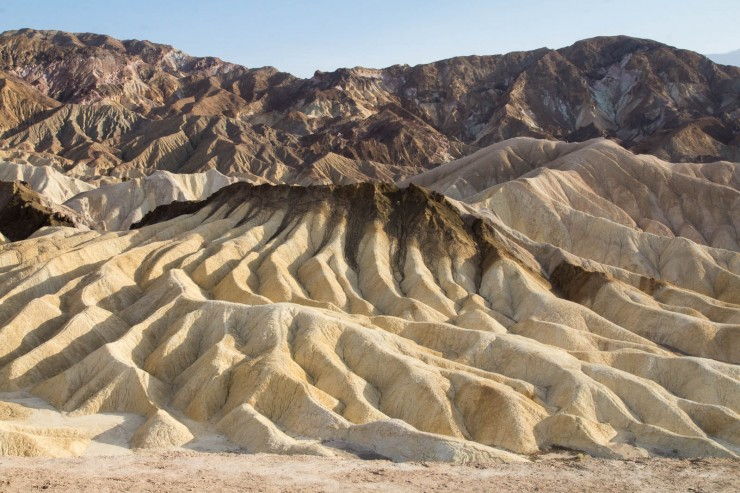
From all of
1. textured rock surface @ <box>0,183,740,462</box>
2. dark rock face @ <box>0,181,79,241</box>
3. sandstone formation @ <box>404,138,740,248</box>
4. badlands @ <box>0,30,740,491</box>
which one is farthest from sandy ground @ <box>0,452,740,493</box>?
dark rock face @ <box>0,181,79,241</box>

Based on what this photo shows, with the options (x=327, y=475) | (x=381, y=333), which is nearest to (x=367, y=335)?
(x=381, y=333)

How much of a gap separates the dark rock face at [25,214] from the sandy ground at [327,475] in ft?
223

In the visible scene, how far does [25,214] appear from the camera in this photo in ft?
314

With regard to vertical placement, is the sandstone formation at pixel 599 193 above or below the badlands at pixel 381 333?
above

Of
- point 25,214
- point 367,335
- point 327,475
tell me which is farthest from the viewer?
point 25,214

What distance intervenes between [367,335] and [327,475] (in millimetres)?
18712

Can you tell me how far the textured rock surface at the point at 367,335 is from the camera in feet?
133

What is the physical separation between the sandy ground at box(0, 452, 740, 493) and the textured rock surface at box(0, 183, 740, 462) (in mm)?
2597

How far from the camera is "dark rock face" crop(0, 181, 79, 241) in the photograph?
307ft

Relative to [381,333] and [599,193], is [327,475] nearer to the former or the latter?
[381,333]

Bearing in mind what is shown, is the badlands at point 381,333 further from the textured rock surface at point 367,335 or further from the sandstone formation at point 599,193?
the sandstone formation at point 599,193

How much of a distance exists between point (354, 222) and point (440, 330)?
1005 inches

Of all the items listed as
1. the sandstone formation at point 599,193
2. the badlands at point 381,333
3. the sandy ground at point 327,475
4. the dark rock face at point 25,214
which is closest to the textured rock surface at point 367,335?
the badlands at point 381,333

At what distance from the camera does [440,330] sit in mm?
53594
